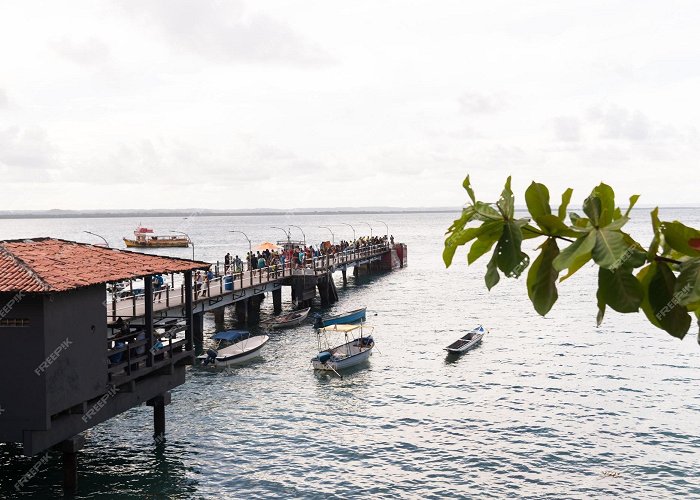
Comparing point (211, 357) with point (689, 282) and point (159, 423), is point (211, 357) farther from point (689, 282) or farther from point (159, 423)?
point (689, 282)

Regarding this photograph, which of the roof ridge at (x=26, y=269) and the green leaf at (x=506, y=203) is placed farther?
the roof ridge at (x=26, y=269)

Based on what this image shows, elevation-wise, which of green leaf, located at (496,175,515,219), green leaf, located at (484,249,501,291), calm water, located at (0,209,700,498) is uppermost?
green leaf, located at (496,175,515,219)

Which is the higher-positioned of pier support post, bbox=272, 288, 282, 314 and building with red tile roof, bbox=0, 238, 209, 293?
building with red tile roof, bbox=0, 238, 209, 293

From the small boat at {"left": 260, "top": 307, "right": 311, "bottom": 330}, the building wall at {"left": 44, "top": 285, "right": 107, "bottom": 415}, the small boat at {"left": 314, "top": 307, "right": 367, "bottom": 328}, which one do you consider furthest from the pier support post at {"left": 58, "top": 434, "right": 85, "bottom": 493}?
the small boat at {"left": 260, "top": 307, "right": 311, "bottom": 330}

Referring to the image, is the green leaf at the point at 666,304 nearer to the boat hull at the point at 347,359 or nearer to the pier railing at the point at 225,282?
the pier railing at the point at 225,282

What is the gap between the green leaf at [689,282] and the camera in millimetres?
1814

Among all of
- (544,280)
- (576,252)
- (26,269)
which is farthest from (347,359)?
(576,252)

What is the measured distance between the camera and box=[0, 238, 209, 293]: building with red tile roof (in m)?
17.4

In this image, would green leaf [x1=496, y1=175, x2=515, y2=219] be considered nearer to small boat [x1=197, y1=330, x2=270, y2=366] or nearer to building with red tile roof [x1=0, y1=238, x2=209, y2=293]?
building with red tile roof [x1=0, y1=238, x2=209, y2=293]

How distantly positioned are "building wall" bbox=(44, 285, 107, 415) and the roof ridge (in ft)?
1.49

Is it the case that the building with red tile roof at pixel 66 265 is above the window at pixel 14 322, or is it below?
above

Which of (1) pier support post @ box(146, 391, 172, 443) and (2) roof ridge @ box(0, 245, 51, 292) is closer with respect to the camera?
(2) roof ridge @ box(0, 245, 51, 292)

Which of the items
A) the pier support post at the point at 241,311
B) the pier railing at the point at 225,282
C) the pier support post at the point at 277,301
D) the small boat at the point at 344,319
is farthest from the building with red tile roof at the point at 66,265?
the pier support post at the point at 277,301

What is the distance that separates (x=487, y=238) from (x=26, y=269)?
1839 centimetres
